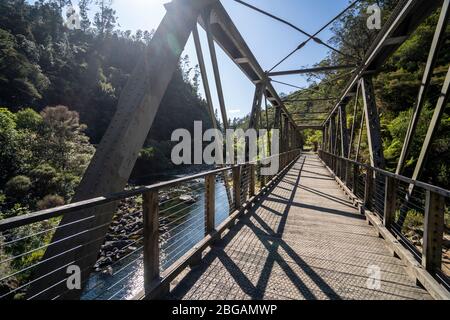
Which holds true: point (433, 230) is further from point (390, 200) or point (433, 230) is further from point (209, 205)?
point (209, 205)

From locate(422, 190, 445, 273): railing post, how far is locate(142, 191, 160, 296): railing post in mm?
2328

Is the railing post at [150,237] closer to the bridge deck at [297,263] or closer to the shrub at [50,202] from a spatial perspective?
the bridge deck at [297,263]

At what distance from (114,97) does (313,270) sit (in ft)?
161

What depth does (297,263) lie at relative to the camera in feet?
8.69

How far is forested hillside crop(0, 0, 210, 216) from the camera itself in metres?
16.6

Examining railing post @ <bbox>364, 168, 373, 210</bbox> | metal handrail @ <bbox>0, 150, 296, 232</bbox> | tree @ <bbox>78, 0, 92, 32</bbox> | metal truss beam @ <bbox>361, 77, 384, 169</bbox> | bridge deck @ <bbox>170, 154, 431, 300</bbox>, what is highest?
tree @ <bbox>78, 0, 92, 32</bbox>

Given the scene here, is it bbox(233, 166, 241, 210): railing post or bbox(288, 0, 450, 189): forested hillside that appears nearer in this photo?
bbox(233, 166, 241, 210): railing post

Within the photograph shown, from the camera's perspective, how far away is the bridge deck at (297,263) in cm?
211

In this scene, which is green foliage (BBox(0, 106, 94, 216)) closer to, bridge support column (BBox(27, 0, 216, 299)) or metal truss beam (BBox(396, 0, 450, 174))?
bridge support column (BBox(27, 0, 216, 299))

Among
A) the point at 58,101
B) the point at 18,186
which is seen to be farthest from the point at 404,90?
the point at 58,101

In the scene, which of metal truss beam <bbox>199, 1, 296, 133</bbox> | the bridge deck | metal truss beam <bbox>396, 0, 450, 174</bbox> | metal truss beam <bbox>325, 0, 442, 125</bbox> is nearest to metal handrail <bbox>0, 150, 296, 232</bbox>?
the bridge deck

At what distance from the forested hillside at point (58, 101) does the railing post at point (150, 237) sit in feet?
48.2

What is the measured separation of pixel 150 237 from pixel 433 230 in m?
2.38
